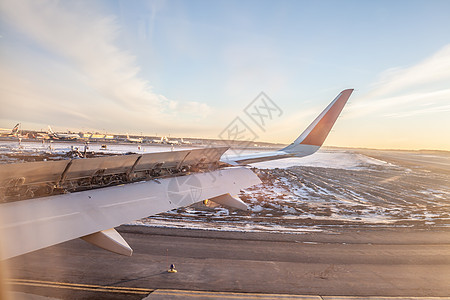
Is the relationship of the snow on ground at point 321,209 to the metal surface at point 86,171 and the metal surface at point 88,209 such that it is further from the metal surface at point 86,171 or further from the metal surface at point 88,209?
the metal surface at point 88,209

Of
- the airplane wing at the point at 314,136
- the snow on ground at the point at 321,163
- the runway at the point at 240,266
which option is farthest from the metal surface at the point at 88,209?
the snow on ground at the point at 321,163

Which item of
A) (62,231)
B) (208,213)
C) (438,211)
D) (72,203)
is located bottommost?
(438,211)

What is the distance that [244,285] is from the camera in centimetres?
620

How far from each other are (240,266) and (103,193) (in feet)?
16.8

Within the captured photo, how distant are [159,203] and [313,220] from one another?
10.5 metres

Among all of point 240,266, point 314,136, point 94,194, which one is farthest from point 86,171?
point 314,136

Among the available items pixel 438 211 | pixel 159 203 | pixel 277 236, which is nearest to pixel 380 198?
pixel 438 211

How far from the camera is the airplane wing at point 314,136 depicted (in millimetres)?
7655

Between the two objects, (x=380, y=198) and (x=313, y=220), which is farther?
(x=380, y=198)

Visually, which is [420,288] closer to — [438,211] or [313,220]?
[313,220]

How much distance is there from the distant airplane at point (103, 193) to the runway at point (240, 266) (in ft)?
10.0

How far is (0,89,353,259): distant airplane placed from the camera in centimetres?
269

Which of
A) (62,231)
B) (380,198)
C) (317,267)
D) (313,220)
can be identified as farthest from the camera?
(380,198)

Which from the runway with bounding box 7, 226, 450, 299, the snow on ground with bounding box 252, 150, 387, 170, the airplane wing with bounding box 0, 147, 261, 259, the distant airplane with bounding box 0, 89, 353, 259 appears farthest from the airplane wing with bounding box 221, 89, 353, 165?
the snow on ground with bounding box 252, 150, 387, 170
